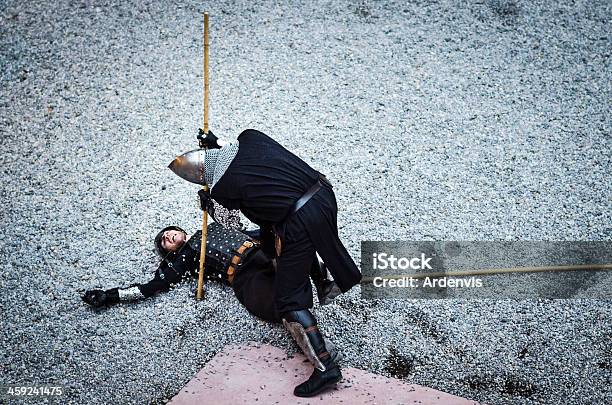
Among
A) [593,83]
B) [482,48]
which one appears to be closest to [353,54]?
[482,48]

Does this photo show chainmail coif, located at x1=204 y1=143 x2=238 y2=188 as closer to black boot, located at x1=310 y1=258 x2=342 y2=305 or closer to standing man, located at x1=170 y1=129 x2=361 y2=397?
standing man, located at x1=170 y1=129 x2=361 y2=397

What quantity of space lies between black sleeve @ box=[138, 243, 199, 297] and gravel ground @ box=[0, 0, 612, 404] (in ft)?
→ 0.25

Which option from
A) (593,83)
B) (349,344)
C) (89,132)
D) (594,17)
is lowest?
(349,344)

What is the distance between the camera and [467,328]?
3.29m

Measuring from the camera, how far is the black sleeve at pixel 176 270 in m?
3.41

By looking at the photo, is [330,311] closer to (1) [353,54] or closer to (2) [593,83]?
(1) [353,54]

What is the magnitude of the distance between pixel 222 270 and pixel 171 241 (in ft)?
0.94

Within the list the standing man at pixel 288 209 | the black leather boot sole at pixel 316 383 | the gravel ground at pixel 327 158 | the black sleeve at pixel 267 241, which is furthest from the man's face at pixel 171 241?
the black leather boot sole at pixel 316 383

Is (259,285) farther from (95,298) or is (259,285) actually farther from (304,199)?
(95,298)

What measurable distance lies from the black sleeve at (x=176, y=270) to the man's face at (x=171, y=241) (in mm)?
32

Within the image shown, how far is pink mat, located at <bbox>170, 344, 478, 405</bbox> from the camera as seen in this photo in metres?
2.92

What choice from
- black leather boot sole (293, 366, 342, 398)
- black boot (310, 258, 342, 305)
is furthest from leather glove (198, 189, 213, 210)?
black leather boot sole (293, 366, 342, 398)

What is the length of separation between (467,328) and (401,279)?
40cm

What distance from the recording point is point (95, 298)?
10.8 feet
